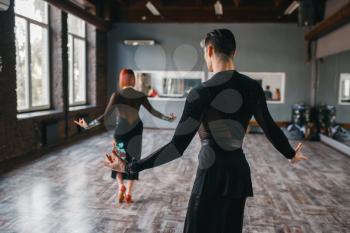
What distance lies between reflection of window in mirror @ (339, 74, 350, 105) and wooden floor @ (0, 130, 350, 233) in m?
1.98

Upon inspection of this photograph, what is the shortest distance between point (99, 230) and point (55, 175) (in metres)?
2.28

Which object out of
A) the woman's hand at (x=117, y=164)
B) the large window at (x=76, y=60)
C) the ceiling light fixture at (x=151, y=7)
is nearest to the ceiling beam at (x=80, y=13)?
the large window at (x=76, y=60)

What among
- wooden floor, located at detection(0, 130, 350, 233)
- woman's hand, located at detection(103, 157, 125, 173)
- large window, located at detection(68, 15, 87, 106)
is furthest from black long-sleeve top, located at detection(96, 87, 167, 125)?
large window, located at detection(68, 15, 87, 106)

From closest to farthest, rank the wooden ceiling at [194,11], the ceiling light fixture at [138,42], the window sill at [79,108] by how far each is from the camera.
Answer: the window sill at [79,108] → the wooden ceiling at [194,11] → the ceiling light fixture at [138,42]

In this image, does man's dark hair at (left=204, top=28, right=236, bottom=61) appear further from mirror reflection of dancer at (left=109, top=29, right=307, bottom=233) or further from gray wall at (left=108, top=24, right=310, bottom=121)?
gray wall at (left=108, top=24, right=310, bottom=121)

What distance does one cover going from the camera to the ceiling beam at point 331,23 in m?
7.21

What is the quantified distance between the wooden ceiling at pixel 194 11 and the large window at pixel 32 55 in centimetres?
308

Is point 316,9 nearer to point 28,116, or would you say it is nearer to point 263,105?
point 28,116

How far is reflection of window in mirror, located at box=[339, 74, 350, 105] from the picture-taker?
8086 mm

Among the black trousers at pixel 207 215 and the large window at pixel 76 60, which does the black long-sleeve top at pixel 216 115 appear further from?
the large window at pixel 76 60

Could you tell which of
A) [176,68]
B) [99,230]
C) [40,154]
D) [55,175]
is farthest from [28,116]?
A: [176,68]

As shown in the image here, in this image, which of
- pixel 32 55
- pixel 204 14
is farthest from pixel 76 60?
pixel 204 14

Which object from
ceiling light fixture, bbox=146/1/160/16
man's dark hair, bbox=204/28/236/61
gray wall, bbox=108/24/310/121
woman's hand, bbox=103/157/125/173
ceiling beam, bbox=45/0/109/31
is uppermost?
ceiling light fixture, bbox=146/1/160/16

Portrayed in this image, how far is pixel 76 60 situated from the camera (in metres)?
9.94
